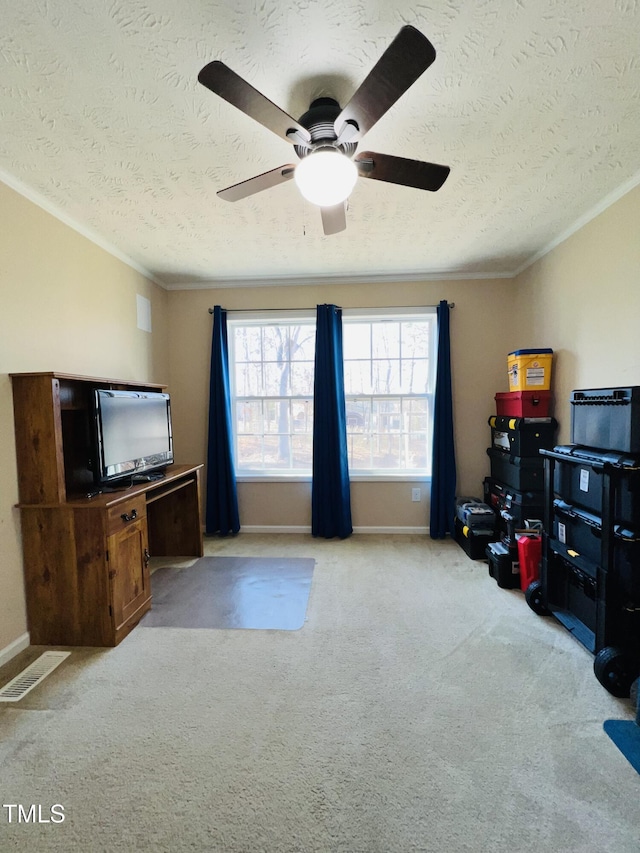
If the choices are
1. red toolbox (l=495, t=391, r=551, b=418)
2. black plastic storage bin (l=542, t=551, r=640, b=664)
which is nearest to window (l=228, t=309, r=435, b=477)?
red toolbox (l=495, t=391, r=551, b=418)

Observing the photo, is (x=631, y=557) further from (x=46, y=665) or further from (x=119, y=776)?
(x=46, y=665)

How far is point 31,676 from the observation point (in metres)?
1.76

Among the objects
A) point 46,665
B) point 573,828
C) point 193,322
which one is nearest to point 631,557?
point 573,828

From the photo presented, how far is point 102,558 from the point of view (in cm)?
195

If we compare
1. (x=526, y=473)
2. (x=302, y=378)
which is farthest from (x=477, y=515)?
(x=302, y=378)

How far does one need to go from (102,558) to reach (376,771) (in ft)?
5.37

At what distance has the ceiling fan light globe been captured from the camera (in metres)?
1.33

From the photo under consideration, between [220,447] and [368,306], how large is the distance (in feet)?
6.83

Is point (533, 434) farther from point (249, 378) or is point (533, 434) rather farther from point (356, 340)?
point (249, 378)

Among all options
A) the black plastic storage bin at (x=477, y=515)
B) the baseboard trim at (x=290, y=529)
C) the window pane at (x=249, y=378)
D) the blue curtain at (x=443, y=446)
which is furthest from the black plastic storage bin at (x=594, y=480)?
the window pane at (x=249, y=378)

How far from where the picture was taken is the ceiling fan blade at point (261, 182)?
1504 mm

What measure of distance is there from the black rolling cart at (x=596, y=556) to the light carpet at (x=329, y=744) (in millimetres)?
146

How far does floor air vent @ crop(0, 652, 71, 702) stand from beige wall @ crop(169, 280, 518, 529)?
199 cm

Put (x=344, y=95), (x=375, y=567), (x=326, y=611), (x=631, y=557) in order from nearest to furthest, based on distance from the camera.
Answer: (x=344, y=95) → (x=631, y=557) → (x=326, y=611) → (x=375, y=567)
